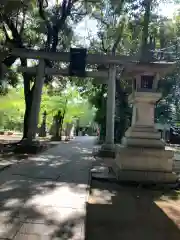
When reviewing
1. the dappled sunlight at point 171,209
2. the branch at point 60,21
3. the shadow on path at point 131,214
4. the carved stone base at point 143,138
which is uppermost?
the branch at point 60,21

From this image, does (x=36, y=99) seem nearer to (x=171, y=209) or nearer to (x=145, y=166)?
(x=145, y=166)

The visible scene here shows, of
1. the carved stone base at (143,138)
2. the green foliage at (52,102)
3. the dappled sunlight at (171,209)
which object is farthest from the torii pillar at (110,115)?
the green foliage at (52,102)

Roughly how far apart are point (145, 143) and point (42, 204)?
14.0ft

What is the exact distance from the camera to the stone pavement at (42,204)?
3.81 metres

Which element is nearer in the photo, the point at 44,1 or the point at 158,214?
the point at 158,214

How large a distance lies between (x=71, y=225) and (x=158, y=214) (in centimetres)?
200

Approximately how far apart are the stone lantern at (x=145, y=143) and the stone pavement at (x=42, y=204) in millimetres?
1215

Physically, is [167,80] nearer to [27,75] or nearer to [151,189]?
[27,75]

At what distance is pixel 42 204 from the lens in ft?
16.3

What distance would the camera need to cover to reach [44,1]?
16656 millimetres

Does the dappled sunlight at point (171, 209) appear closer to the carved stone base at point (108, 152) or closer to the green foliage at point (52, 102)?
the carved stone base at point (108, 152)

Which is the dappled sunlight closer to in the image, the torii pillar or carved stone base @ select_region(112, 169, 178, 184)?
carved stone base @ select_region(112, 169, 178, 184)

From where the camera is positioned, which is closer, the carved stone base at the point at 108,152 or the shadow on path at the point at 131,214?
the shadow on path at the point at 131,214

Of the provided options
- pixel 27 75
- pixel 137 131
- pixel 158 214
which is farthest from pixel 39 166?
pixel 27 75
